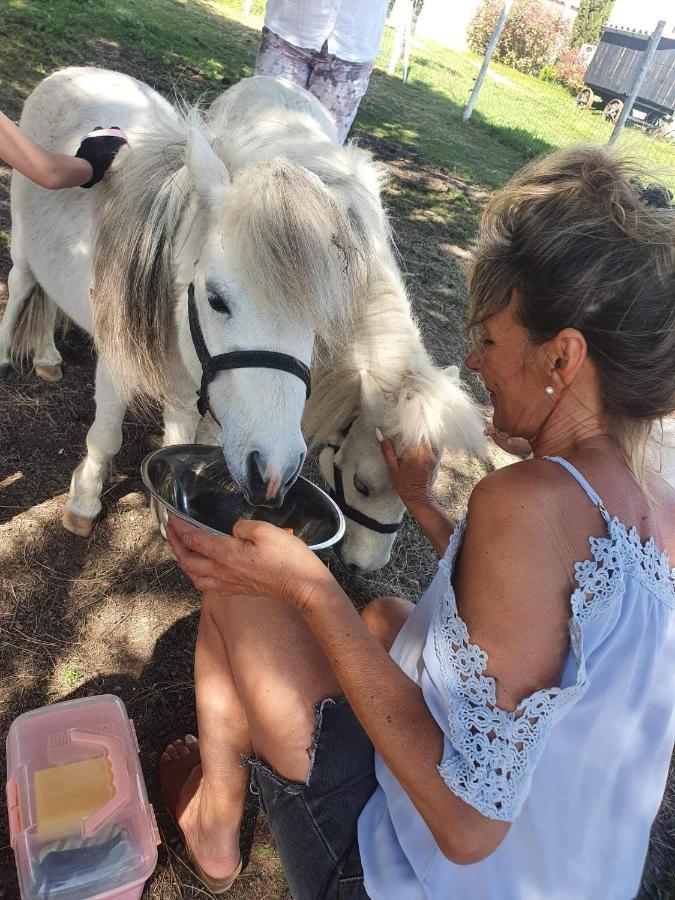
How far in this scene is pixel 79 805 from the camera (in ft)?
5.54

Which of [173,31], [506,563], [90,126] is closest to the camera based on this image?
[506,563]

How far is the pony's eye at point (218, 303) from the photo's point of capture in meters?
1.71

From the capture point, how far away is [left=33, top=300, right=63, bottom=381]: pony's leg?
312 centimetres

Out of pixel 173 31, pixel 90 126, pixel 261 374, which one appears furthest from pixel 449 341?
pixel 173 31

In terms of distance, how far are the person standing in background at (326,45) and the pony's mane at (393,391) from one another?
6.34ft

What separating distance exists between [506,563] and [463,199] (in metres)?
7.70

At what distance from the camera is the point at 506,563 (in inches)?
42.5

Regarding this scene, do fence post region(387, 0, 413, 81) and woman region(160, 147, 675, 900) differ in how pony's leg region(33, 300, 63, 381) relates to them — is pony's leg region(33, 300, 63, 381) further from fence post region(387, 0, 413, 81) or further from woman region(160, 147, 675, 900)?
fence post region(387, 0, 413, 81)

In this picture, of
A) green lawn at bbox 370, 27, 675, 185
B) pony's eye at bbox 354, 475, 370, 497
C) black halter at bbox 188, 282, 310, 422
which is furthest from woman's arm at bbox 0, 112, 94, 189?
green lawn at bbox 370, 27, 675, 185

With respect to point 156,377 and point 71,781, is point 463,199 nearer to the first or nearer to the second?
point 156,377

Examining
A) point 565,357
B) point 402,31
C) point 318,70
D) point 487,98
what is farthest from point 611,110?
point 565,357

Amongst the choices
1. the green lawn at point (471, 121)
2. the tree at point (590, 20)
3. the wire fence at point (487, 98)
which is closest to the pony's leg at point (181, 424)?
the green lawn at point (471, 121)

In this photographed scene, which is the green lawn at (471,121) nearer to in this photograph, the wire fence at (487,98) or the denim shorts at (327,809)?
the wire fence at (487,98)

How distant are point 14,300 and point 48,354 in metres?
0.30
